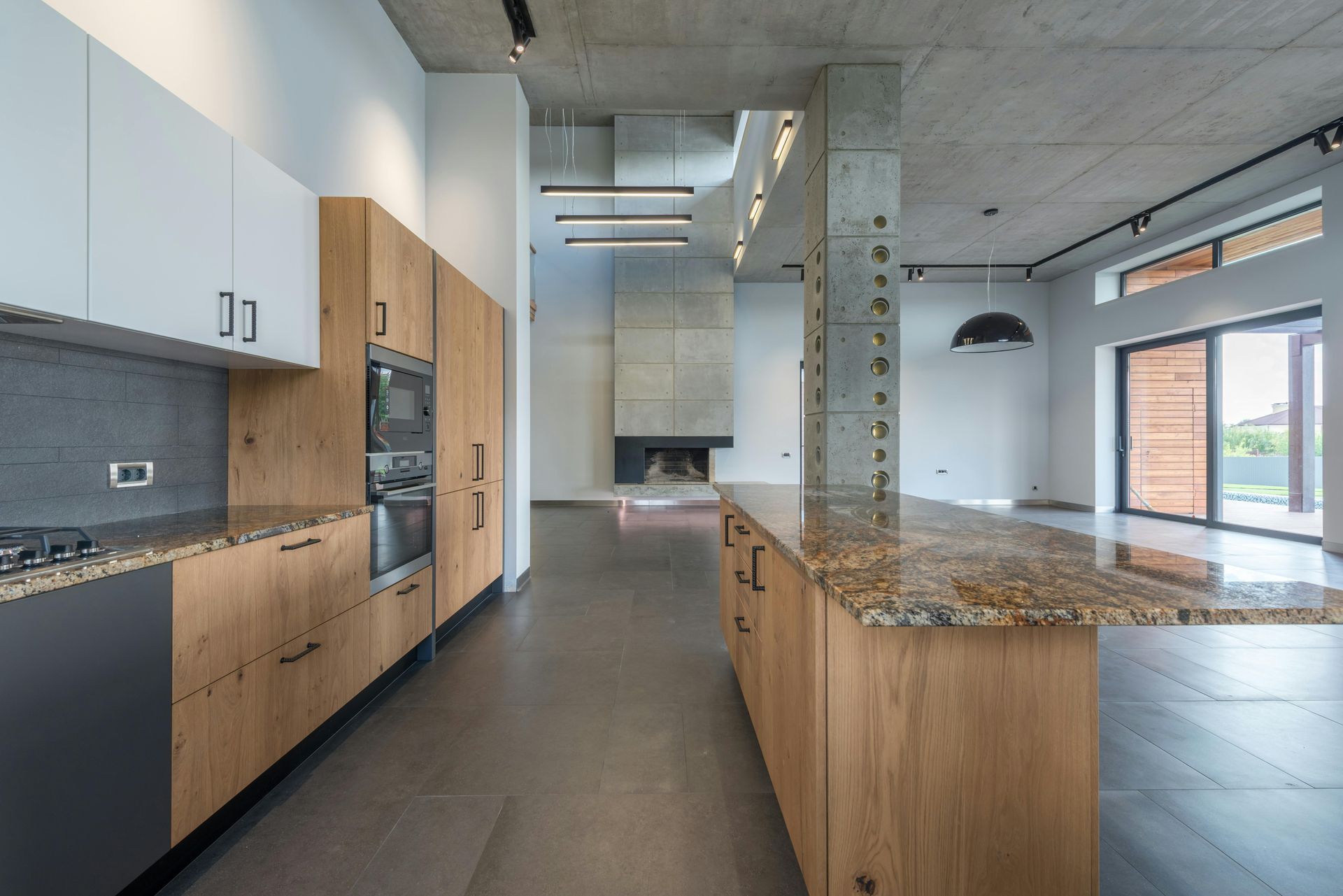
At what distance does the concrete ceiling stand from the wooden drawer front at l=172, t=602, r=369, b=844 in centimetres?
355

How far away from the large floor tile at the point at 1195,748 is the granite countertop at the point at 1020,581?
1.18m

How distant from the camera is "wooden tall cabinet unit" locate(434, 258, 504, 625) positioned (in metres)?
3.04

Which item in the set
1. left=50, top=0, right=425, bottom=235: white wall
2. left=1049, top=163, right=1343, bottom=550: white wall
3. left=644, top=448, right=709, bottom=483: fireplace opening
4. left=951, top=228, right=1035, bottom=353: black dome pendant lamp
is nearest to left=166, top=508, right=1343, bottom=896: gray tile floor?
left=50, top=0, right=425, bottom=235: white wall

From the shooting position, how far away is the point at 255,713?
1654 millimetres

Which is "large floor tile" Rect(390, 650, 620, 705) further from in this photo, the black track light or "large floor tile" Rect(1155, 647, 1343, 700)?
the black track light

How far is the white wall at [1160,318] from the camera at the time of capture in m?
5.20

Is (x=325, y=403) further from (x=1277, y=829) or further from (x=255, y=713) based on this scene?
(x=1277, y=829)

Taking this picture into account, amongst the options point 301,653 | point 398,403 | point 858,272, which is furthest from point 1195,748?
point 398,403

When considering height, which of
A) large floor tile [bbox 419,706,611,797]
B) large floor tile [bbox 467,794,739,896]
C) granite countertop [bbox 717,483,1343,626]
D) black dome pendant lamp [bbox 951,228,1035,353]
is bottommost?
large floor tile [bbox 467,794,739,896]

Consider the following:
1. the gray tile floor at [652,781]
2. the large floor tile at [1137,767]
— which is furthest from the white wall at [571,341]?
the large floor tile at [1137,767]

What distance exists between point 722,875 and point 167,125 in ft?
8.32

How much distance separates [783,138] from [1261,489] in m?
6.35

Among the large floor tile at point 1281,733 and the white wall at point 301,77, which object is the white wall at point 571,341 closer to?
the white wall at point 301,77

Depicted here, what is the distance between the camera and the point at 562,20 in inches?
135
